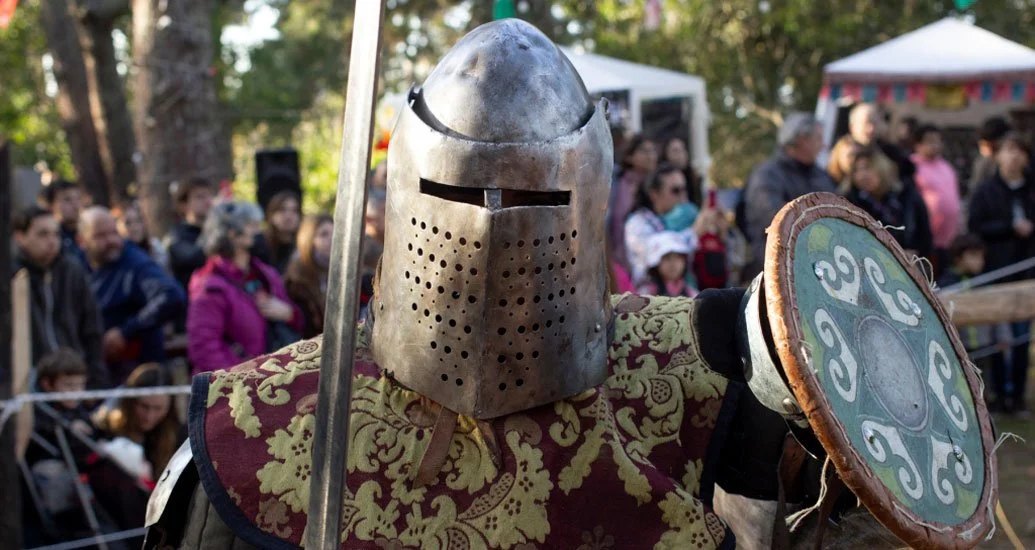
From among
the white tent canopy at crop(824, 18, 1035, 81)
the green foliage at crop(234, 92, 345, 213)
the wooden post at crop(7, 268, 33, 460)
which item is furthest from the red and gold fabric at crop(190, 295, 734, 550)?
the green foliage at crop(234, 92, 345, 213)

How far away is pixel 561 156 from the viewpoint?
2289mm

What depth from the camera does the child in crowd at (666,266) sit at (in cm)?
591

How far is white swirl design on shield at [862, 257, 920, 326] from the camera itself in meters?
2.33

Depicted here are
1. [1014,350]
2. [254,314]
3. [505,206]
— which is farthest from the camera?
[1014,350]

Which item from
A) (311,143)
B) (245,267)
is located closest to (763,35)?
(311,143)

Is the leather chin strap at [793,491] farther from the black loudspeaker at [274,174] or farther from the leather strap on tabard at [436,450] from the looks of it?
the black loudspeaker at [274,174]

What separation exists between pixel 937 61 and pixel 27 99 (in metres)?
18.7

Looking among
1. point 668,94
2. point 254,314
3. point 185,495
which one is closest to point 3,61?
point 668,94

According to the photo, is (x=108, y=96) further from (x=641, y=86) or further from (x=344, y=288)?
(x=344, y=288)

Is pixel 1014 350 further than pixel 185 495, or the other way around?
pixel 1014 350

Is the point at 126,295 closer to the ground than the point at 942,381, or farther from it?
closer to the ground

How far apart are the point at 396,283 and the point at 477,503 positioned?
422 mm

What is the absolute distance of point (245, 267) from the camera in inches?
220

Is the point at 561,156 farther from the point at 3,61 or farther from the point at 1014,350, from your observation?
the point at 3,61
